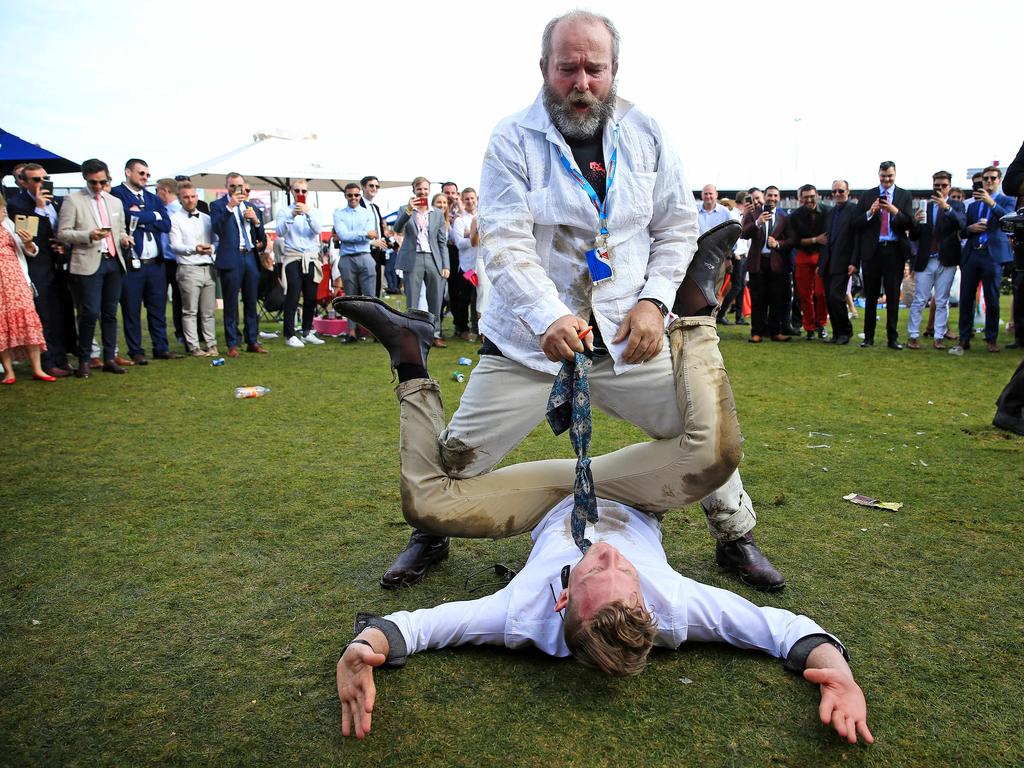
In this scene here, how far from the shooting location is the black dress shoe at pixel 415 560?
3.12m

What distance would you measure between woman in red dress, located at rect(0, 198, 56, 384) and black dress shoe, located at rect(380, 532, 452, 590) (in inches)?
241

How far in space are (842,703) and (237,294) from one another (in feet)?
30.1

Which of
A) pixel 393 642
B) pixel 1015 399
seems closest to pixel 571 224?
pixel 393 642

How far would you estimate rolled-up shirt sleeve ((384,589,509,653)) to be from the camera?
2.54 meters

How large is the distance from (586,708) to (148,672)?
1404 millimetres

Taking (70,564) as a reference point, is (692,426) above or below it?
above

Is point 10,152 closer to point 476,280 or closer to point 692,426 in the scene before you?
point 476,280

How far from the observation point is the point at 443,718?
2254 millimetres

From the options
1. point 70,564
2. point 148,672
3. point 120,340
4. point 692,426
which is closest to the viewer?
point 148,672

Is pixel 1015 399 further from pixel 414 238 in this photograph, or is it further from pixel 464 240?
pixel 464 240

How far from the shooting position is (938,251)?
10070mm

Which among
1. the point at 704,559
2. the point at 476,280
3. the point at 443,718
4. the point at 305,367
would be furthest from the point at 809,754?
the point at 476,280

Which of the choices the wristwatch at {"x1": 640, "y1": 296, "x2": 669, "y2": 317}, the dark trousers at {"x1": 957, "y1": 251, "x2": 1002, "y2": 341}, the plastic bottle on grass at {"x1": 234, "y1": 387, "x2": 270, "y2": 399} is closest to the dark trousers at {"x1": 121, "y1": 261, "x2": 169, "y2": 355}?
the plastic bottle on grass at {"x1": 234, "y1": 387, "x2": 270, "y2": 399}

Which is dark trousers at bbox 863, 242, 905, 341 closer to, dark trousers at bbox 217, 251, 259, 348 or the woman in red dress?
dark trousers at bbox 217, 251, 259, 348
